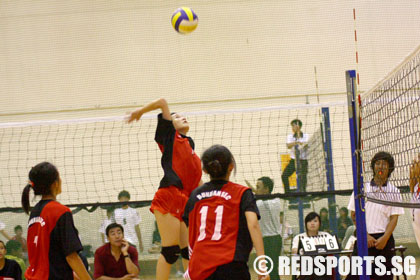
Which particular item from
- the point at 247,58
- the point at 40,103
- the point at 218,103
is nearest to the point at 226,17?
the point at 247,58

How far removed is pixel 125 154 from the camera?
498 inches

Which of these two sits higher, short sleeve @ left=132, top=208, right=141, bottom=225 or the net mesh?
the net mesh

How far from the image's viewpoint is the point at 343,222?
789cm

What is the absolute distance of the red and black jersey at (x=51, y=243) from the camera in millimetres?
3830

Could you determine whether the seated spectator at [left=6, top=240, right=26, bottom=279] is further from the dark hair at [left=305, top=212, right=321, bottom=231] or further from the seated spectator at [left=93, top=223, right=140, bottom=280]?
the dark hair at [left=305, top=212, right=321, bottom=231]

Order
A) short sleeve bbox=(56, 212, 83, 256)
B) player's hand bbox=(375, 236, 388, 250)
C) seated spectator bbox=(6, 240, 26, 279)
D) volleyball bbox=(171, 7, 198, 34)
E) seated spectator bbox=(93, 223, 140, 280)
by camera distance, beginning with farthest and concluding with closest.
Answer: seated spectator bbox=(6, 240, 26, 279) < seated spectator bbox=(93, 223, 140, 280) < volleyball bbox=(171, 7, 198, 34) < player's hand bbox=(375, 236, 388, 250) < short sleeve bbox=(56, 212, 83, 256)

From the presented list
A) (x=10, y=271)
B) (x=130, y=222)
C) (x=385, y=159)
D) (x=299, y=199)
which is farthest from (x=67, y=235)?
(x=299, y=199)

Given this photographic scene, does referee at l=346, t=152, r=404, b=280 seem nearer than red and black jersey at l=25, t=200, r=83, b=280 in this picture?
No

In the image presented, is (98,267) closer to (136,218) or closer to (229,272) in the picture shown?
(136,218)

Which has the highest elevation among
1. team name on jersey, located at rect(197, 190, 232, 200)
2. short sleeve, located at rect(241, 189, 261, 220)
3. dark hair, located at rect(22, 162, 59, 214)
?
dark hair, located at rect(22, 162, 59, 214)

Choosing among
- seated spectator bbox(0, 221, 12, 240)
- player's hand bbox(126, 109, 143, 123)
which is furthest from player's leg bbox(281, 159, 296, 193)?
player's hand bbox(126, 109, 143, 123)

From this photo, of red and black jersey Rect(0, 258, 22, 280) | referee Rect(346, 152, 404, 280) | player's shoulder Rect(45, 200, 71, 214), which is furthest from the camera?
red and black jersey Rect(0, 258, 22, 280)

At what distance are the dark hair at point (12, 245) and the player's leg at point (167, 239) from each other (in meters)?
3.96

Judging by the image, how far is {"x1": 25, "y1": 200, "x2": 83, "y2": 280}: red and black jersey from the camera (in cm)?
383
